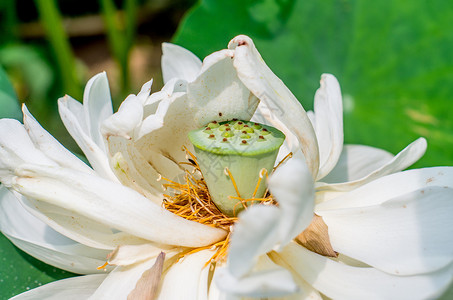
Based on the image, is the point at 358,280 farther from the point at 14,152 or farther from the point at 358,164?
the point at 14,152

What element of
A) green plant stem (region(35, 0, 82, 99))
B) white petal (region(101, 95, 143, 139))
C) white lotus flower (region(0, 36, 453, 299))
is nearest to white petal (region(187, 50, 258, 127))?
white lotus flower (region(0, 36, 453, 299))

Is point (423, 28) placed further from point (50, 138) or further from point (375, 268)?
point (50, 138)

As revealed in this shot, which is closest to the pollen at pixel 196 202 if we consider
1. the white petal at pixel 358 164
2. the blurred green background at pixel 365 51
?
the white petal at pixel 358 164

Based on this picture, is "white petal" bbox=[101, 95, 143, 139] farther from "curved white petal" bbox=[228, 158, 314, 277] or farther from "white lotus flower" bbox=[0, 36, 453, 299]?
"curved white petal" bbox=[228, 158, 314, 277]

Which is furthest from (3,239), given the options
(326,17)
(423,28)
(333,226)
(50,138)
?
(423,28)

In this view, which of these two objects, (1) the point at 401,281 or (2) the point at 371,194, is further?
(2) the point at 371,194

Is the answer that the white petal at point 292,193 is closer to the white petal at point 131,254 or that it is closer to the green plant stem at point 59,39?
the white petal at point 131,254

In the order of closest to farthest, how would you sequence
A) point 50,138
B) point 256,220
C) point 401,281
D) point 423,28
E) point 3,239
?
point 256,220 → point 401,281 → point 50,138 → point 3,239 → point 423,28
